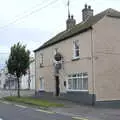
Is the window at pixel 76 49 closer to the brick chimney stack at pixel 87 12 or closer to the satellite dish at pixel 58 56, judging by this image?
the satellite dish at pixel 58 56

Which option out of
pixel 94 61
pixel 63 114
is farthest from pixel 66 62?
pixel 63 114

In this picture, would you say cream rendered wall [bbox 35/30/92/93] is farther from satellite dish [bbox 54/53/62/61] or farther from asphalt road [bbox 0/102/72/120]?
asphalt road [bbox 0/102/72/120]

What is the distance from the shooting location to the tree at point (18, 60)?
129 feet

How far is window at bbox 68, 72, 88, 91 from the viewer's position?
3064 cm

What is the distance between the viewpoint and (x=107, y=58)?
98.3 feet

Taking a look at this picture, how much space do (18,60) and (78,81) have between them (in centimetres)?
975

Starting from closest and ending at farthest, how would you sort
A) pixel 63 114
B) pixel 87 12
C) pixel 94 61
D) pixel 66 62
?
pixel 63 114 < pixel 94 61 < pixel 66 62 < pixel 87 12

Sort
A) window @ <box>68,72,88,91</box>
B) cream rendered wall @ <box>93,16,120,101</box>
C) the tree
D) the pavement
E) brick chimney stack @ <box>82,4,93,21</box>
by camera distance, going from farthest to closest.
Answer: the tree
brick chimney stack @ <box>82,4,93,21</box>
window @ <box>68,72,88,91</box>
cream rendered wall @ <box>93,16,120,101</box>
the pavement

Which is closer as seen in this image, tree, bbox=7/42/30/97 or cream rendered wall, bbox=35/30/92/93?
cream rendered wall, bbox=35/30/92/93

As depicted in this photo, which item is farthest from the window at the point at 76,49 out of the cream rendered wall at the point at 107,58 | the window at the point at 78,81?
the cream rendered wall at the point at 107,58

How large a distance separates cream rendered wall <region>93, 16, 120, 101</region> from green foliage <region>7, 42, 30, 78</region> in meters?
12.1

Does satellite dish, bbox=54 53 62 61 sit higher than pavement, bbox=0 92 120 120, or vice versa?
satellite dish, bbox=54 53 62 61

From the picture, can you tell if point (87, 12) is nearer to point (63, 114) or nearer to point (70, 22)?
point (70, 22)

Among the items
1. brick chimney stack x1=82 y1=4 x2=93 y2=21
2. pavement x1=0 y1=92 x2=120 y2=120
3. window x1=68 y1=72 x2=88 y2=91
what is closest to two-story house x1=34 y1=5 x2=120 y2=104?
window x1=68 y1=72 x2=88 y2=91
